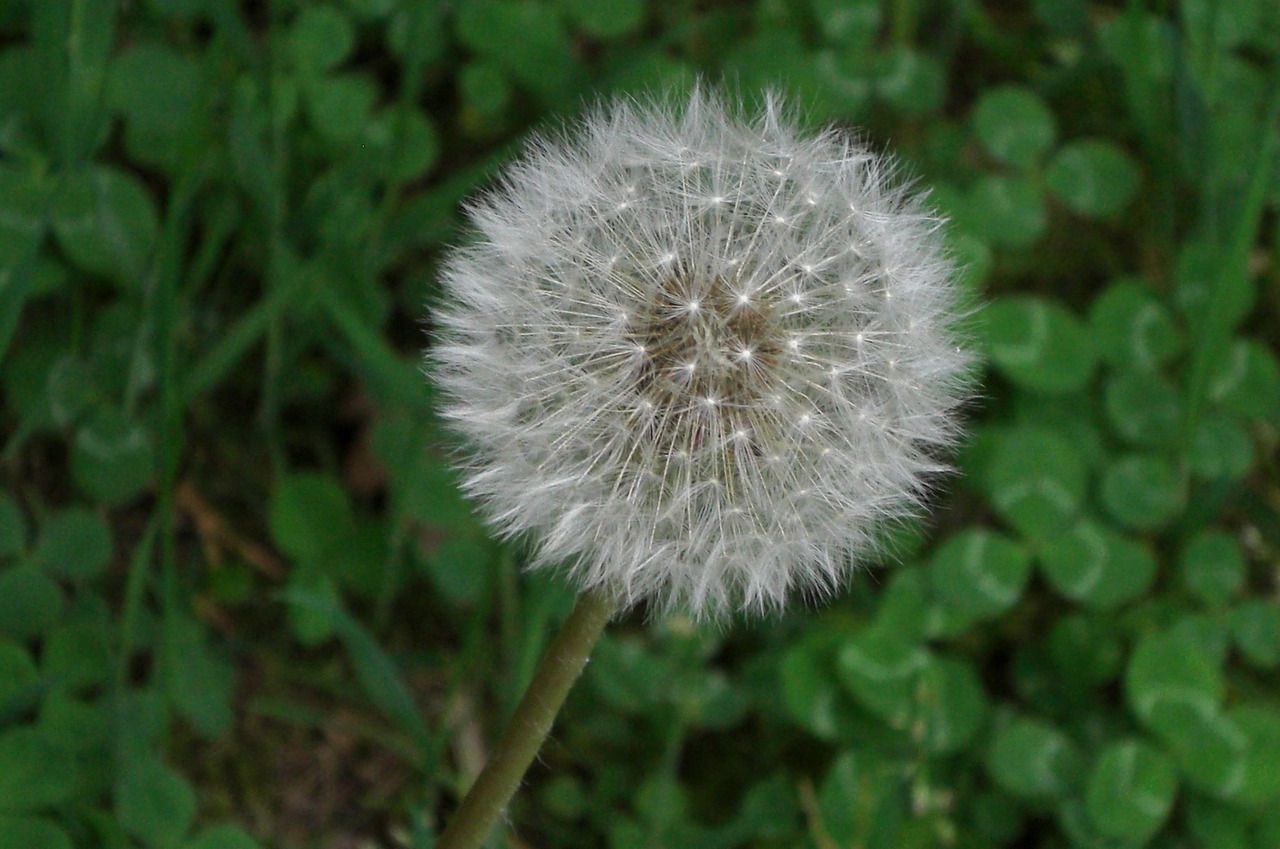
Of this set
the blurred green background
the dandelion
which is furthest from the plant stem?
the blurred green background

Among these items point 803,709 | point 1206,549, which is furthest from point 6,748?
point 1206,549

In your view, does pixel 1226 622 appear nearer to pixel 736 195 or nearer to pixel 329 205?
pixel 736 195

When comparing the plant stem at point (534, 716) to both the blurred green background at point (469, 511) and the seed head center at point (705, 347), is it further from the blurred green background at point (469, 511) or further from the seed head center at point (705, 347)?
the blurred green background at point (469, 511)

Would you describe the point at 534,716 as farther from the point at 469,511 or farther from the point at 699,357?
the point at 469,511

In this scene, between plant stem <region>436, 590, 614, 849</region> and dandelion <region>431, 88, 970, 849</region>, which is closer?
plant stem <region>436, 590, 614, 849</region>

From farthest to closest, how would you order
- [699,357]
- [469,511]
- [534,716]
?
[469,511] < [699,357] < [534,716]

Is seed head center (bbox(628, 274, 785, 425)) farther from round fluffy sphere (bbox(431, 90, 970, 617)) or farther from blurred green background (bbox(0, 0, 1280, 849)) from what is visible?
blurred green background (bbox(0, 0, 1280, 849))

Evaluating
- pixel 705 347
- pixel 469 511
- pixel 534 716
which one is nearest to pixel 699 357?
pixel 705 347
